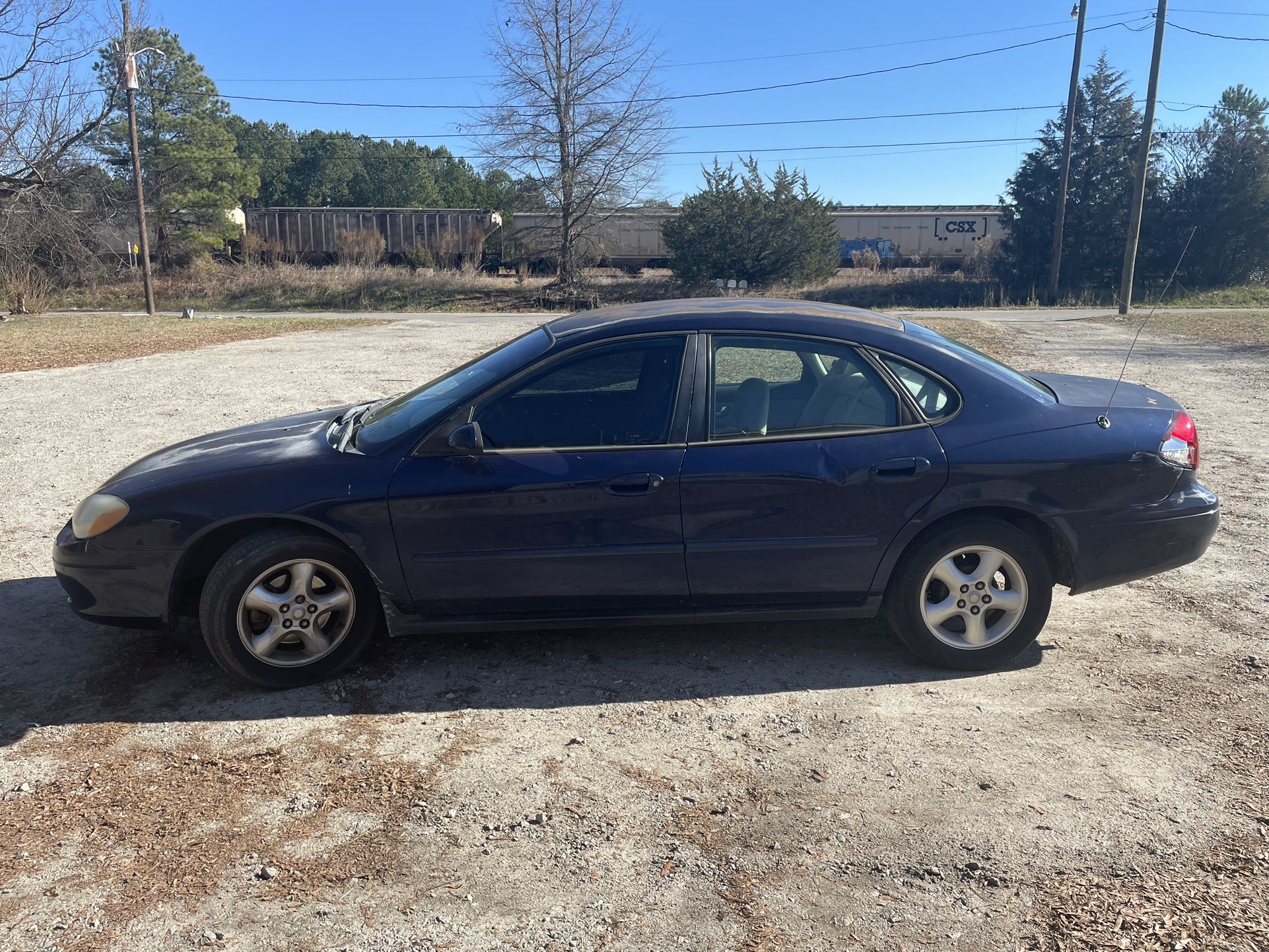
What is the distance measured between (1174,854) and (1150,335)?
20.3 m

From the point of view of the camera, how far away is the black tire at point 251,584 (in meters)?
3.88

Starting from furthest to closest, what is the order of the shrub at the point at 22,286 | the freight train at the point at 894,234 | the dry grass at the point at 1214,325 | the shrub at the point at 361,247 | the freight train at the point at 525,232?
1. the freight train at the point at 894,234
2. the freight train at the point at 525,232
3. the shrub at the point at 361,247
4. the shrub at the point at 22,286
5. the dry grass at the point at 1214,325

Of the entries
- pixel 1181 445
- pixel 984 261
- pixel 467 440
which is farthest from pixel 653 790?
pixel 984 261

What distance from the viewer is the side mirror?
12.8ft

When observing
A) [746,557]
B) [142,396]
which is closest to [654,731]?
[746,557]

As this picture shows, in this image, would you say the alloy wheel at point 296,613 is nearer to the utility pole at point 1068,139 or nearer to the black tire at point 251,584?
the black tire at point 251,584

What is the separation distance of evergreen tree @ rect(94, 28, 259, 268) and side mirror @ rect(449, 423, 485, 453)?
44.5 metres

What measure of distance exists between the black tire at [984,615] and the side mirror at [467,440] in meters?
1.92

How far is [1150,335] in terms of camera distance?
795 inches

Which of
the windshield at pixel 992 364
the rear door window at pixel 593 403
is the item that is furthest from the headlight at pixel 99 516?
the windshield at pixel 992 364

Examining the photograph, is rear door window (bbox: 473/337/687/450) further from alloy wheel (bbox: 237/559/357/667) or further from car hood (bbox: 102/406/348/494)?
alloy wheel (bbox: 237/559/357/667)

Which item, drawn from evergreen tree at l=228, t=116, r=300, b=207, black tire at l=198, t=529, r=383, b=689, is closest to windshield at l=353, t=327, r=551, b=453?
black tire at l=198, t=529, r=383, b=689

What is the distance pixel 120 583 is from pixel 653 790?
248 cm

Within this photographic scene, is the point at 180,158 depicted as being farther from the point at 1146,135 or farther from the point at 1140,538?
the point at 1140,538
